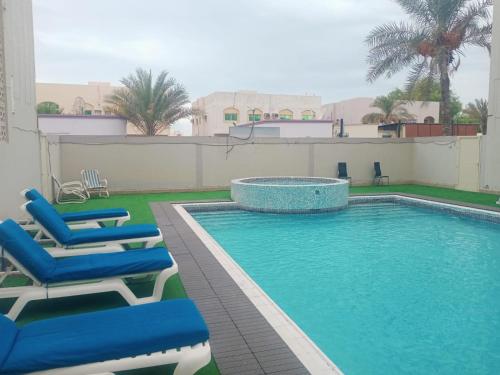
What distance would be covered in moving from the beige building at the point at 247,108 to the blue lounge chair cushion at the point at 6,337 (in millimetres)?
38377

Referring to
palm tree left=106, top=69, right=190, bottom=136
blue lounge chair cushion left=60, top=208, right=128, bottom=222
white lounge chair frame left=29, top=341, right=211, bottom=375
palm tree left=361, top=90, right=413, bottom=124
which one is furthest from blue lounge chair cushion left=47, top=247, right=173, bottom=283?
palm tree left=361, top=90, right=413, bottom=124

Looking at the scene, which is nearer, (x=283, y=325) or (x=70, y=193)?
(x=283, y=325)

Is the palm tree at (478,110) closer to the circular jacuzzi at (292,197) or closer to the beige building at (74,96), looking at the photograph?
the circular jacuzzi at (292,197)

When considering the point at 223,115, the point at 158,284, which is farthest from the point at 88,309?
the point at 223,115

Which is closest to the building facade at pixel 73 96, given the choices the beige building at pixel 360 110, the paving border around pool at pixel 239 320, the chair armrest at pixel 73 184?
the beige building at pixel 360 110

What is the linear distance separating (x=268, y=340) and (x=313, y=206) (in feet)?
25.1

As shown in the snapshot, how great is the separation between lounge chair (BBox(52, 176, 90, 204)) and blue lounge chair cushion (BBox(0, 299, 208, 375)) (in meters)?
9.83

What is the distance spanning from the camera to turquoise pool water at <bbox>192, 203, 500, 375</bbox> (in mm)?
3777

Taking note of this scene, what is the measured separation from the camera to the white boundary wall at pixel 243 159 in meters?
14.1

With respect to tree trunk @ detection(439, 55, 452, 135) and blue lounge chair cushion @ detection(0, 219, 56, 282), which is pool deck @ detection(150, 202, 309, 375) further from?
tree trunk @ detection(439, 55, 452, 135)

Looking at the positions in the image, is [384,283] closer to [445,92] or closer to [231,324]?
[231,324]

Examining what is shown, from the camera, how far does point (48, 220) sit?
5125mm

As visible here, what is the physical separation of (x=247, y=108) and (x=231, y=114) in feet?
6.06

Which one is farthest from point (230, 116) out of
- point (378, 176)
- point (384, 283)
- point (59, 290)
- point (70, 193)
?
point (59, 290)
